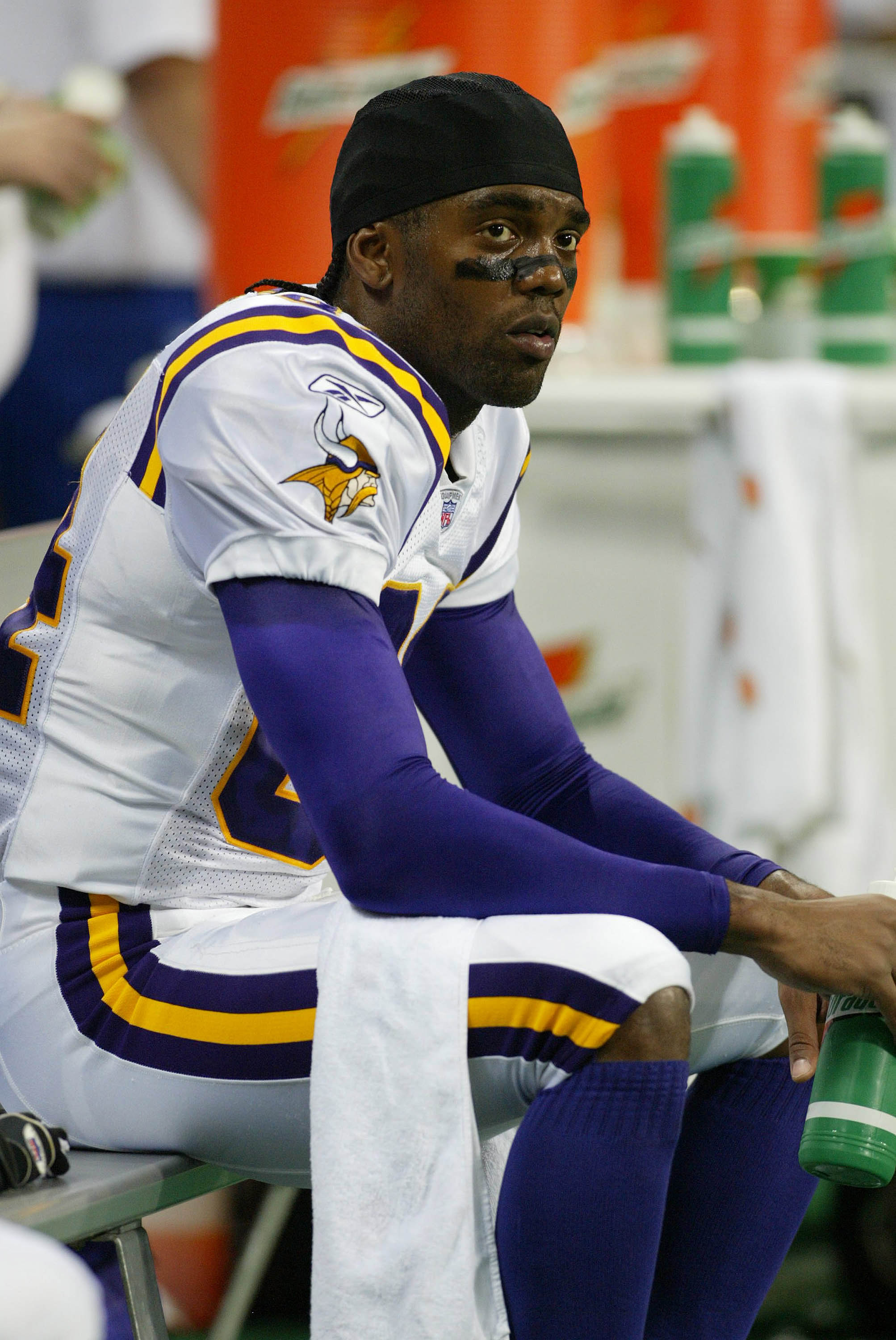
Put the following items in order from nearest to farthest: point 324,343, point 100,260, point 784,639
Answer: point 324,343, point 784,639, point 100,260

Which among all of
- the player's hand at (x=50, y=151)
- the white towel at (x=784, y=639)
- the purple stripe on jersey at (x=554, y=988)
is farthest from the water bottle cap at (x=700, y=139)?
the purple stripe on jersey at (x=554, y=988)

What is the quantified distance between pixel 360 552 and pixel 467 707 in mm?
289

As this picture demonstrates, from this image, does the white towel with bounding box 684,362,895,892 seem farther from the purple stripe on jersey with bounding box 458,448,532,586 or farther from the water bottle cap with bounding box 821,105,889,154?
the purple stripe on jersey with bounding box 458,448,532,586

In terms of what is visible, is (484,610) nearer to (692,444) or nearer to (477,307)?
(477,307)

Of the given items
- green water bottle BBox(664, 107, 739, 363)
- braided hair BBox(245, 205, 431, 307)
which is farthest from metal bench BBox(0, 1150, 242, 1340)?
green water bottle BBox(664, 107, 739, 363)

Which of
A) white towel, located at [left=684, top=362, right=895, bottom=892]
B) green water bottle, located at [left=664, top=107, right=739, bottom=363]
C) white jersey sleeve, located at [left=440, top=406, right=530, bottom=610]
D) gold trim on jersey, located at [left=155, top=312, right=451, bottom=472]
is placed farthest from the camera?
green water bottle, located at [left=664, top=107, right=739, bottom=363]

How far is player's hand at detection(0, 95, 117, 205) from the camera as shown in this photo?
1986 millimetres

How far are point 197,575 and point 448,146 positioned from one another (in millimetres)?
267

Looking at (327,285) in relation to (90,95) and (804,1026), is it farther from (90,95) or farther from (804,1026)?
(90,95)

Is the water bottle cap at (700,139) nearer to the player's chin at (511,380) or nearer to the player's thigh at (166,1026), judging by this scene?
the player's chin at (511,380)

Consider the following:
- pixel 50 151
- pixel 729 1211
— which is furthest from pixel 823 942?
pixel 50 151

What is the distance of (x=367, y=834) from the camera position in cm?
79

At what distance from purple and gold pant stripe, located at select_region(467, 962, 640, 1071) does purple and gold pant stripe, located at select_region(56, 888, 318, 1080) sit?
86 millimetres

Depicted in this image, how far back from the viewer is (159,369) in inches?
35.2
